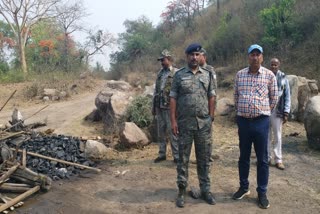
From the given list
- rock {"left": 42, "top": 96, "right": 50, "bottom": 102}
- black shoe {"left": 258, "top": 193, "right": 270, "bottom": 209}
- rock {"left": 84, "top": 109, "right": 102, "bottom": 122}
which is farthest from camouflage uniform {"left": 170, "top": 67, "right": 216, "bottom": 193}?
rock {"left": 42, "top": 96, "right": 50, "bottom": 102}

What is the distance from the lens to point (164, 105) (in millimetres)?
6109

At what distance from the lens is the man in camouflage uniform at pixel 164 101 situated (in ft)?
19.9

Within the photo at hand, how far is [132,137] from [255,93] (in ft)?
11.8

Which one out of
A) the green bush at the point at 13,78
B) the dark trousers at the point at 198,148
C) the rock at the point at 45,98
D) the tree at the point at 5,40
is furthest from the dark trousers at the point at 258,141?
the tree at the point at 5,40

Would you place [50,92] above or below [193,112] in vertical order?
below

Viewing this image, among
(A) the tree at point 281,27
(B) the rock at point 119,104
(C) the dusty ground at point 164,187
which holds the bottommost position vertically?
(C) the dusty ground at point 164,187

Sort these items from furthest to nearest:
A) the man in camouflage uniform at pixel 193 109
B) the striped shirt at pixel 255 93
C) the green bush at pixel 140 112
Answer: the green bush at pixel 140 112 < the man in camouflage uniform at pixel 193 109 < the striped shirt at pixel 255 93

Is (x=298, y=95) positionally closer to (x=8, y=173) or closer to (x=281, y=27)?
(x=281, y=27)

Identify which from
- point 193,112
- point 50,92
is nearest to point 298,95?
point 193,112

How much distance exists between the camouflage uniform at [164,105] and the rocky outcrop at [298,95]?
424cm

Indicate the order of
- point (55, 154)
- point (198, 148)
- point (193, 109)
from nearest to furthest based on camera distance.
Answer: point (193, 109) < point (198, 148) < point (55, 154)

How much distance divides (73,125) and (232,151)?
4.85 meters

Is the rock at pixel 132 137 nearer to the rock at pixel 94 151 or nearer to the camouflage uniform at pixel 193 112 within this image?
the rock at pixel 94 151

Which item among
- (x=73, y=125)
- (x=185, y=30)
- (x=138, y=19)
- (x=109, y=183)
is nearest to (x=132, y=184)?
(x=109, y=183)
